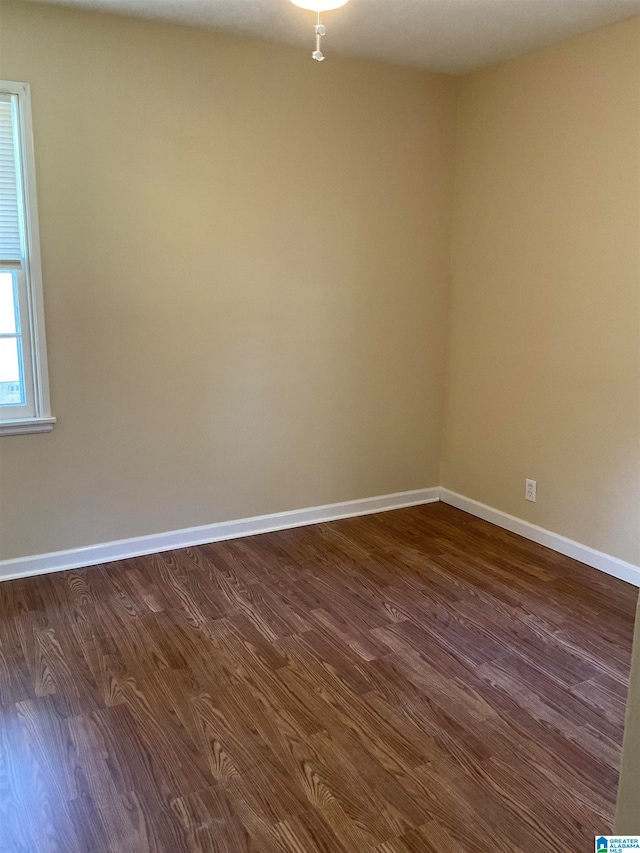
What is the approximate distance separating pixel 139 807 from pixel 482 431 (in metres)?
2.82

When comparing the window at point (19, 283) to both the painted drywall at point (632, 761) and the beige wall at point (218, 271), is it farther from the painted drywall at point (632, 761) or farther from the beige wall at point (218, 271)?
the painted drywall at point (632, 761)

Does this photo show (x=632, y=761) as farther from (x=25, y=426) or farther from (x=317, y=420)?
(x=317, y=420)

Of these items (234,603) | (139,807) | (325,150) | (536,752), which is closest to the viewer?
(139,807)

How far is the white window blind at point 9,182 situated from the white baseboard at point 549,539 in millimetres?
2843

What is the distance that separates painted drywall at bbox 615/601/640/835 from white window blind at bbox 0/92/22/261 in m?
2.95

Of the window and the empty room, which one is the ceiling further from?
the window

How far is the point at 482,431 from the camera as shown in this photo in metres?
4.03

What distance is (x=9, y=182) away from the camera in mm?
2936

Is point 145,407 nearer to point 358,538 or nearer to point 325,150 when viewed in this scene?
point 358,538

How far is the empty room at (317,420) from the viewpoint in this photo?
204 cm

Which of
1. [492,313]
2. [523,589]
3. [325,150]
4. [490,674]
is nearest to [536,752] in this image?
[490,674]

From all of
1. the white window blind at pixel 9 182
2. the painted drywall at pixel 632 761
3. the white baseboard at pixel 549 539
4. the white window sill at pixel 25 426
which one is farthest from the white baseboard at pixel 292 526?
the painted drywall at pixel 632 761

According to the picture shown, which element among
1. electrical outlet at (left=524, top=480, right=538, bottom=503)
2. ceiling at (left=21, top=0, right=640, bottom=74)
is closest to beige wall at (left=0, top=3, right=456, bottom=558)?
ceiling at (left=21, top=0, right=640, bottom=74)

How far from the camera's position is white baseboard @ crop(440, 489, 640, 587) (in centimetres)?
325
